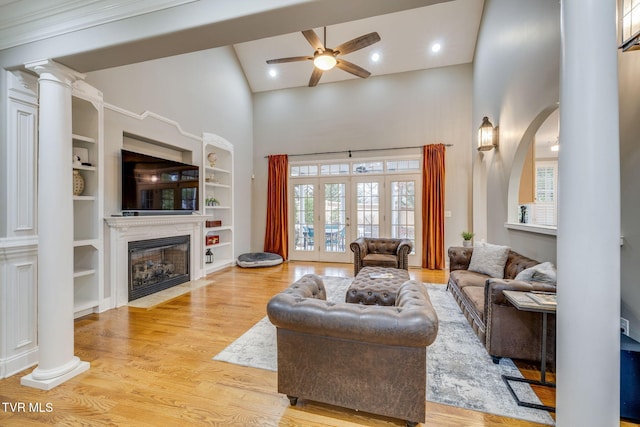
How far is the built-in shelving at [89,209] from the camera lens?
3455mm

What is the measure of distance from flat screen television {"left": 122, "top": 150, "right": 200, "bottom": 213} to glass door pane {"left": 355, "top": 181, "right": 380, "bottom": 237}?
3.56 m

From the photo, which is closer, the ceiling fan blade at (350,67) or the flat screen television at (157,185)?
the flat screen television at (157,185)

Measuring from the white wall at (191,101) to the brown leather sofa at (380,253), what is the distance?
3173 mm

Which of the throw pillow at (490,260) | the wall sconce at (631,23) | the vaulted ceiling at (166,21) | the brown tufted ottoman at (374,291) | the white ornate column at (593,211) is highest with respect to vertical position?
the vaulted ceiling at (166,21)

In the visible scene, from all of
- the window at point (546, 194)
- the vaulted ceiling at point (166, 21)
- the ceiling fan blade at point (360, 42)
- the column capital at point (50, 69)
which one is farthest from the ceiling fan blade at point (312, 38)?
the window at point (546, 194)

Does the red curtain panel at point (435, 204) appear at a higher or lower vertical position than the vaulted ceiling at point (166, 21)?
lower

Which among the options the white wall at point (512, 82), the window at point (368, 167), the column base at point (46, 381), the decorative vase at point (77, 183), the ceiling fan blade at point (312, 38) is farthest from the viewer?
the window at point (368, 167)

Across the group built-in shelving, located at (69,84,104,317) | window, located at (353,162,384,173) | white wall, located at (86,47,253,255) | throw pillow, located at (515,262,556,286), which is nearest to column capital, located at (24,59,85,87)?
built-in shelving, located at (69,84,104,317)

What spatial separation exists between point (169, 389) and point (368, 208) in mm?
5311

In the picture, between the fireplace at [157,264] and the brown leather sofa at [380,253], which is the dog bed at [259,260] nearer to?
the fireplace at [157,264]

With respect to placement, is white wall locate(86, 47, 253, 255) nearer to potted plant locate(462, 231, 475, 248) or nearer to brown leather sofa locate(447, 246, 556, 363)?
brown leather sofa locate(447, 246, 556, 363)

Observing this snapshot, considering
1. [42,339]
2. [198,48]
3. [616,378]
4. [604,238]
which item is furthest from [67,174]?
[616,378]

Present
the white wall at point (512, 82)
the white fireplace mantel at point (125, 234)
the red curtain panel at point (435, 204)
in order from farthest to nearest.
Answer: the red curtain panel at point (435, 204) < the white fireplace mantel at point (125, 234) < the white wall at point (512, 82)

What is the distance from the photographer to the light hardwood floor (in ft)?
5.64
